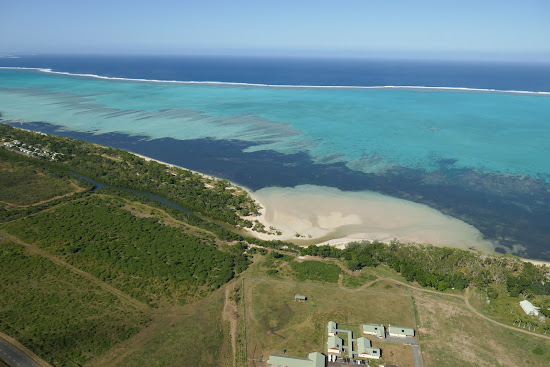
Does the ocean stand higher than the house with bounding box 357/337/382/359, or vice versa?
the ocean

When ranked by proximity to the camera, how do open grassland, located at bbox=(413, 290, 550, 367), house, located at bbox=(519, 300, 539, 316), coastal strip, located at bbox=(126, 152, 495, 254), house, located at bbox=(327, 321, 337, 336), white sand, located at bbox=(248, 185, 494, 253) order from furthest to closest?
white sand, located at bbox=(248, 185, 494, 253), coastal strip, located at bbox=(126, 152, 495, 254), house, located at bbox=(519, 300, 539, 316), house, located at bbox=(327, 321, 337, 336), open grassland, located at bbox=(413, 290, 550, 367)

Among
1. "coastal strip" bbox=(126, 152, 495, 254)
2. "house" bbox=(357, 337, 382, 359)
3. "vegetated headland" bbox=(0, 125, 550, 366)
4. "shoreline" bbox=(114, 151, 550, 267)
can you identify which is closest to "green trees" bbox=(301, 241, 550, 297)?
"vegetated headland" bbox=(0, 125, 550, 366)

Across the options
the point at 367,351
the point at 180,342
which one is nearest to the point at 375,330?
the point at 367,351

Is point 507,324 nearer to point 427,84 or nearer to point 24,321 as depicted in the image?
point 24,321

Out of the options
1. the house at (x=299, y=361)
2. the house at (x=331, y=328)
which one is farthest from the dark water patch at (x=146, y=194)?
the house at (x=299, y=361)

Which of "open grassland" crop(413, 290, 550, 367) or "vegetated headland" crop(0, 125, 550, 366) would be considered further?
"vegetated headland" crop(0, 125, 550, 366)

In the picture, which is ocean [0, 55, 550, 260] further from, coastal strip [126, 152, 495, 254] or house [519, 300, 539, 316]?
house [519, 300, 539, 316]

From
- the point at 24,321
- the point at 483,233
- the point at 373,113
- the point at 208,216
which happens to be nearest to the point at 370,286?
the point at 483,233


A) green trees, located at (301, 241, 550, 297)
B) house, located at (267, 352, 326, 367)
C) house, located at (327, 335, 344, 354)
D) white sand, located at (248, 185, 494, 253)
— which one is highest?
white sand, located at (248, 185, 494, 253)
